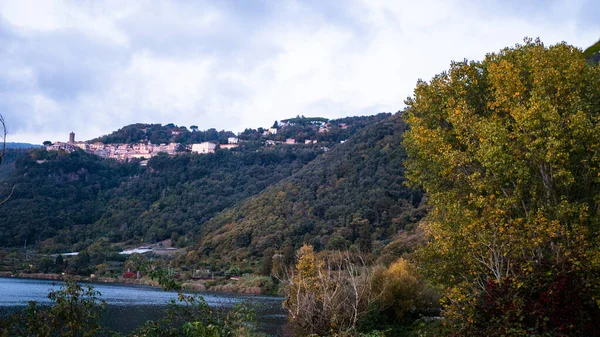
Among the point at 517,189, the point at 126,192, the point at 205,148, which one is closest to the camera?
the point at 517,189

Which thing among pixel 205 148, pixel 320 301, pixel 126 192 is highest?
pixel 205 148

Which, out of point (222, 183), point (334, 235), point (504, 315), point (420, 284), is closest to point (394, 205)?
point (334, 235)

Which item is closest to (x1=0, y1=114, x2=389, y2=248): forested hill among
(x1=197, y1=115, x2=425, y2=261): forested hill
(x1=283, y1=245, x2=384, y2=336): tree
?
(x1=197, y1=115, x2=425, y2=261): forested hill

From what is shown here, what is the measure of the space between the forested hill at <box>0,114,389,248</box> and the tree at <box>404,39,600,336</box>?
294 feet

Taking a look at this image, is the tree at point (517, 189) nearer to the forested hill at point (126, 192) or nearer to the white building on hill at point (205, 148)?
the forested hill at point (126, 192)

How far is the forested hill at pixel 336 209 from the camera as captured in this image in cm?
7562

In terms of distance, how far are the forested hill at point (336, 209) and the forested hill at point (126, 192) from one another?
699 inches

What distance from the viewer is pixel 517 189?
55.4 feet

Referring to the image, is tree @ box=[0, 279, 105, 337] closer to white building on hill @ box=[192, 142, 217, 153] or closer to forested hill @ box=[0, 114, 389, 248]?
forested hill @ box=[0, 114, 389, 248]

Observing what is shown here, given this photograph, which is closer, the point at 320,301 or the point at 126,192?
the point at 320,301

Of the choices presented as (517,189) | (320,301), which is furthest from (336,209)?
(517,189)

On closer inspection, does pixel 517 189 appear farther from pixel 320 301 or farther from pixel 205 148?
pixel 205 148

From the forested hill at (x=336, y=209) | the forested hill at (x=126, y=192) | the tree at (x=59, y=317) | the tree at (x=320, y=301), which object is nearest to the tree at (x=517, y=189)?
the tree at (x=320, y=301)

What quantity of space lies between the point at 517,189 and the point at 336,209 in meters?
70.1
